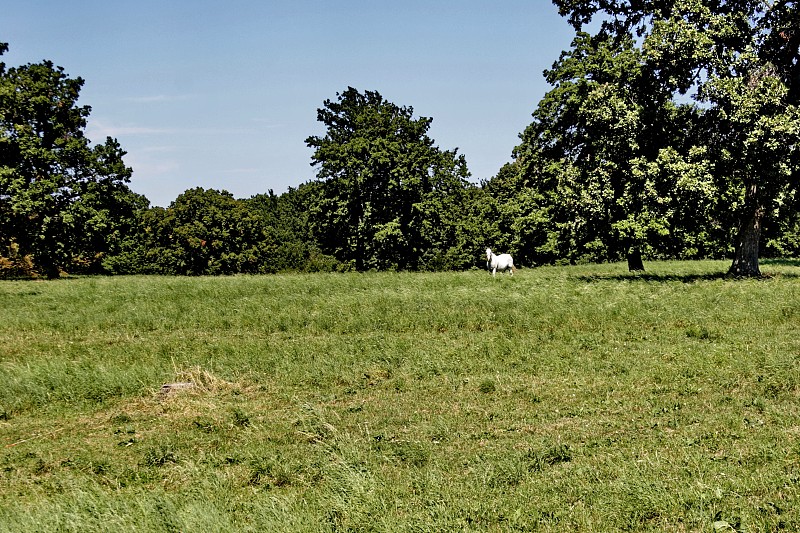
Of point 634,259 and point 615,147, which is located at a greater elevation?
point 615,147

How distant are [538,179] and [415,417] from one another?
2906 cm

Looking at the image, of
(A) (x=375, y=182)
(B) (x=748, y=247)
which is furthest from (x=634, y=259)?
(A) (x=375, y=182)

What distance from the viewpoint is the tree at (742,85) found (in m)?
25.0

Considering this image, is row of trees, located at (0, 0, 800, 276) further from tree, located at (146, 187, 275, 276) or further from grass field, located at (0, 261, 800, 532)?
grass field, located at (0, 261, 800, 532)

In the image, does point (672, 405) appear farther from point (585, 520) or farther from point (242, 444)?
point (242, 444)

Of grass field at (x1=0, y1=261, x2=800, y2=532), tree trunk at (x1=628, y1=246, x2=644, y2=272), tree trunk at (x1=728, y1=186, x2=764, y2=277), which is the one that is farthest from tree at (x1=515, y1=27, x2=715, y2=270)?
grass field at (x1=0, y1=261, x2=800, y2=532)

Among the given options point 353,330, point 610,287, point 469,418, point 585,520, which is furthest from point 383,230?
point 585,520

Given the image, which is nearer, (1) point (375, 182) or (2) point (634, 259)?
(2) point (634, 259)

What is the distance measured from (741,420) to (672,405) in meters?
1.28

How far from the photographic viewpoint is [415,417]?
10.8 m

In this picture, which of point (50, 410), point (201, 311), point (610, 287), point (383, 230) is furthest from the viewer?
point (383, 230)

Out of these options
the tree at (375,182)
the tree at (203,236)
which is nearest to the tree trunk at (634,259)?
the tree at (375,182)

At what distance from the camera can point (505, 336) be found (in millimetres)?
17266

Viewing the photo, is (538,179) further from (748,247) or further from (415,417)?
(415,417)
